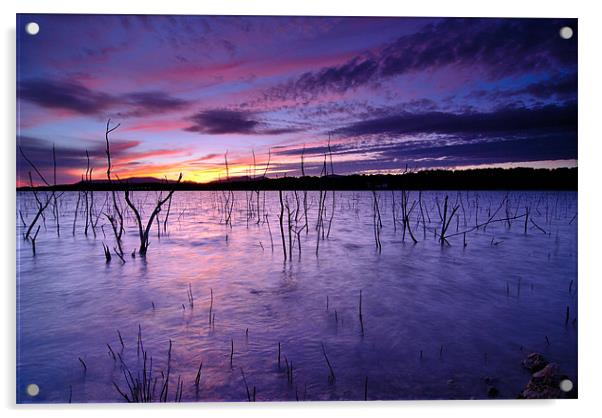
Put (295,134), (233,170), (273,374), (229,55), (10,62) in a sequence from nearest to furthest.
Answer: (273,374), (10,62), (229,55), (295,134), (233,170)

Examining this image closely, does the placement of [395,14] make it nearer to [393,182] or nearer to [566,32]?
[566,32]

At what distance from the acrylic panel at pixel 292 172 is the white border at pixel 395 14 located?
7cm

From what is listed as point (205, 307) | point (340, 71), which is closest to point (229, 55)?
point (340, 71)

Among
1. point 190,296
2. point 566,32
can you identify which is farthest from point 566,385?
point 190,296

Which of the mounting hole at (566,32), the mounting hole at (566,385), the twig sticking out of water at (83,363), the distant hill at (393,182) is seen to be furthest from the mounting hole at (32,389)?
the mounting hole at (566,32)

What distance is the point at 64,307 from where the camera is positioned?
2.40 meters

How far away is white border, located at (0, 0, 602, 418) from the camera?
2174 millimetres

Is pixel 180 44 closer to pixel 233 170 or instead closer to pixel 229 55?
pixel 229 55

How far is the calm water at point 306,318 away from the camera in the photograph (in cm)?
212

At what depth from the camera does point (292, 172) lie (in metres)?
3.14

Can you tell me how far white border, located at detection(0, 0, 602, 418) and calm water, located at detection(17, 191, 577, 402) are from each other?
0.09 metres

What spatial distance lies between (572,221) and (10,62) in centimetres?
391

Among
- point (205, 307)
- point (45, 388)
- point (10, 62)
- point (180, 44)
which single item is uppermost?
point (180, 44)

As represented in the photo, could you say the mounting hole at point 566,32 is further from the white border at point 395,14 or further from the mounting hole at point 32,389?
the mounting hole at point 32,389
